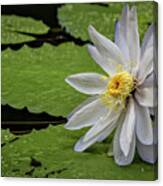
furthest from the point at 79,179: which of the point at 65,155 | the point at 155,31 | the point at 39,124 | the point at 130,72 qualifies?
the point at 155,31

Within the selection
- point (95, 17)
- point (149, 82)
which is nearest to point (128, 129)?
point (149, 82)

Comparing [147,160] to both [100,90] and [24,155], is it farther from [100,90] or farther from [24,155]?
[24,155]

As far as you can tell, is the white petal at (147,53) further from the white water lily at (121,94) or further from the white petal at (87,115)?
the white petal at (87,115)

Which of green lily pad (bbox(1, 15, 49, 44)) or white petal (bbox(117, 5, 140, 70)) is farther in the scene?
green lily pad (bbox(1, 15, 49, 44))

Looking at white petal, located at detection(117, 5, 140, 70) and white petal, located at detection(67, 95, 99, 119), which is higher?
white petal, located at detection(117, 5, 140, 70)

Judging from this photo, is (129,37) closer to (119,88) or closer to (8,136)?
(119,88)

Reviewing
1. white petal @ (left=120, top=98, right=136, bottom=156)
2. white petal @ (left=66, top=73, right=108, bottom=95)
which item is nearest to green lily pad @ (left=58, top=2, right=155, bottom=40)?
white petal @ (left=66, top=73, right=108, bottom=95)

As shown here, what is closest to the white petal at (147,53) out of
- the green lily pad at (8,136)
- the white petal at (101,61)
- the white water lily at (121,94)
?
the white water lily at (121,94)

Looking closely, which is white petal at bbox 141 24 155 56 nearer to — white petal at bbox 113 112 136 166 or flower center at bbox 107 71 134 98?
flower center at bbox 107 71 134 98
